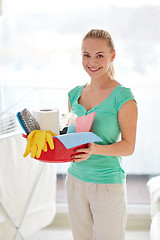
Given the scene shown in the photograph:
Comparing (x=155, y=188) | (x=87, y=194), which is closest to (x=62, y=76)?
(x=155, y=188)

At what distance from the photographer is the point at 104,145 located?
1.23 metres

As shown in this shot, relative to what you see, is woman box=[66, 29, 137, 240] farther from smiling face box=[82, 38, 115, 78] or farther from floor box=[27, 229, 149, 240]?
floor box=[27, 229, 149, 240]

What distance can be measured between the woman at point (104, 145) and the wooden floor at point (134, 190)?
3.62 feet

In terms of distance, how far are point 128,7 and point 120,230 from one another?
58.6 inches

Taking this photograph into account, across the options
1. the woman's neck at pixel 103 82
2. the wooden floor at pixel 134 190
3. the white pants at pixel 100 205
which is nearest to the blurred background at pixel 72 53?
the wooden floor at pixel 134 190

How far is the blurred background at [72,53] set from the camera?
7.23 feet

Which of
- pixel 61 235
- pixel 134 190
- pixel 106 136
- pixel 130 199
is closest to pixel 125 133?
pixel 106 136

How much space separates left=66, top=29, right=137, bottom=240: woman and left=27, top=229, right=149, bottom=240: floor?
76 centimetres

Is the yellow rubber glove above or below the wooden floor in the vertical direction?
above

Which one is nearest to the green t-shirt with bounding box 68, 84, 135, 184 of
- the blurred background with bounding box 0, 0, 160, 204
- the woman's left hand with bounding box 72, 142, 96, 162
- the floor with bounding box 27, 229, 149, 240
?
the woman's left hand with bounding box 72, 142, 96, 162

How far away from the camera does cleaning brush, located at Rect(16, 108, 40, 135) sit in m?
1.16

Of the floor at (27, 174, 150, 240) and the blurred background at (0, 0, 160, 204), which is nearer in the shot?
the floor at (27, 174, 150, 240)

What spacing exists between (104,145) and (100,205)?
25cm

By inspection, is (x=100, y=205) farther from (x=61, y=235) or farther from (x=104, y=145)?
(x=61, y=235)
